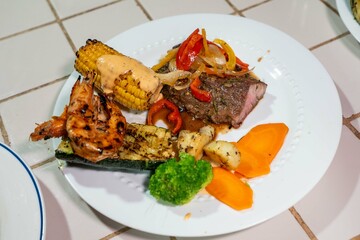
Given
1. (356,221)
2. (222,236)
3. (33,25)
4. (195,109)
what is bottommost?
(356,221)

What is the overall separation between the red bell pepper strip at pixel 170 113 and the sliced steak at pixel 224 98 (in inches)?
1.0

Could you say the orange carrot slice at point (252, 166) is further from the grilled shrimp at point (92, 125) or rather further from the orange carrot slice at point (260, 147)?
the grilled shrimp at point (92, 125)

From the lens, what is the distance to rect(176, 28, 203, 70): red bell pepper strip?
4.93 ft

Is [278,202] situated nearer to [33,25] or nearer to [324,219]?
[324,219]

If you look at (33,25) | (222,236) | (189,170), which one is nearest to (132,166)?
(189,170)

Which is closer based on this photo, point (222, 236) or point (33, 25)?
point (222, 236)

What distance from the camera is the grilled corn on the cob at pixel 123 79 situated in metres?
1.41

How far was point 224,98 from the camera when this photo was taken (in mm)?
1461

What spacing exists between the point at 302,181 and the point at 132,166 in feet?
1.63

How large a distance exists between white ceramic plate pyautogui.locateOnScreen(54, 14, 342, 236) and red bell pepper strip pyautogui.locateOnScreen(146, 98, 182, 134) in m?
0.04

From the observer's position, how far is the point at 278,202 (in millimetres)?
1168

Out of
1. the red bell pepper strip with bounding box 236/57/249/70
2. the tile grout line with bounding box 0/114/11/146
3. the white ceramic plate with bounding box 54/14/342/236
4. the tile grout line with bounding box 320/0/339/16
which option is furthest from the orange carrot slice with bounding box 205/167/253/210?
the tile grout line with bounding box 320/0/339/16

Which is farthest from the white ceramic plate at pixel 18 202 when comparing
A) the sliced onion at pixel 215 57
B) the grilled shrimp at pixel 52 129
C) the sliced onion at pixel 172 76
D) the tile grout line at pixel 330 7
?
the tile grout line at pixel 330 7

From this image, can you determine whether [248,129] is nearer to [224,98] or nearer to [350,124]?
[224,98]
